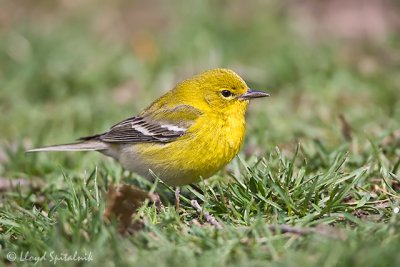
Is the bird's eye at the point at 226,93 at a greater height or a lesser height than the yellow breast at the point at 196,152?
greater

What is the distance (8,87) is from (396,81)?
528 cm

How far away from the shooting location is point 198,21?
10.7 m

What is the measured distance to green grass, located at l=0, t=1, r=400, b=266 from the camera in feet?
14.0


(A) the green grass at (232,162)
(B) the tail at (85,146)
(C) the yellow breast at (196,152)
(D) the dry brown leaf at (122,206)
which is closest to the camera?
(A) the green grass at (232,162)

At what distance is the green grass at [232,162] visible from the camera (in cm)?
427

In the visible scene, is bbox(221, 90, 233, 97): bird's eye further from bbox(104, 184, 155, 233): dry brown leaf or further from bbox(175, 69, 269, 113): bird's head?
bbox(104, 184, 155, 233): dry brown leaf

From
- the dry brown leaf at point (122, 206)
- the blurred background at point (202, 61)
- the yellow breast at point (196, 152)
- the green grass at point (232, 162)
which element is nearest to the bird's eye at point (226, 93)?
the yellow breast at point (196, 152)

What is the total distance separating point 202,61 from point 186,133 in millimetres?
3768

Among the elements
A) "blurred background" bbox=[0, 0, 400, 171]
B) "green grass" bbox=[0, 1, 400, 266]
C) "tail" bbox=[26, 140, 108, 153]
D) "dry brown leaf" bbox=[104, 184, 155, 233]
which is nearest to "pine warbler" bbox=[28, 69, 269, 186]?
"tail" bbox=[26, 140, 108, 153]

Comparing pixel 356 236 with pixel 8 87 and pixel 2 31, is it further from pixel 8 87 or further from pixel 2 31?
pixel 2 31

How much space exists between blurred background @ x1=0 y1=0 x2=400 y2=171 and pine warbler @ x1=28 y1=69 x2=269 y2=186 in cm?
89

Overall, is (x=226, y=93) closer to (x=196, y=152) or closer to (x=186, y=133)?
(x=186, y=133)

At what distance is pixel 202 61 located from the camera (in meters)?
9.53

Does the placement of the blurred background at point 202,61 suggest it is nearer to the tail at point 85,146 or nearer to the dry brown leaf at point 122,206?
the tail at point 85,146
